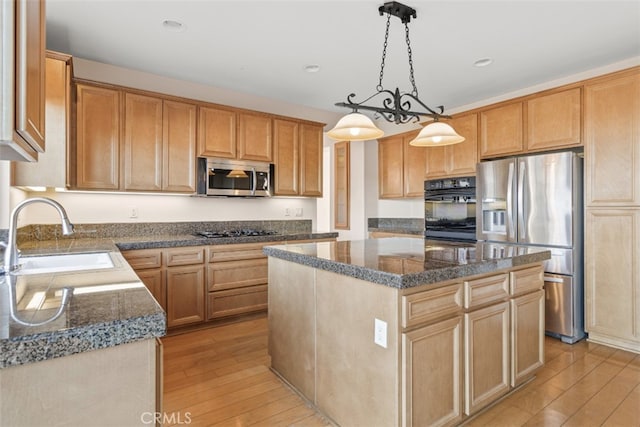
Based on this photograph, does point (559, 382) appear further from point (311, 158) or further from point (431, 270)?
point (311, 158)

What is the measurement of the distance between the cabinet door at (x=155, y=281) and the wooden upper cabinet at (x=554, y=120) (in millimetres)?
3828

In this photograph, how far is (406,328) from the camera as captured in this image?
1552mm

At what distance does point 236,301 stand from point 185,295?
53cm

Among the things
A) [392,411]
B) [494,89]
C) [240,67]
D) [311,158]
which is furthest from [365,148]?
[392,411]

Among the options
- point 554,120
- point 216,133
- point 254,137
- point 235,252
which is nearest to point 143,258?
point 235,252

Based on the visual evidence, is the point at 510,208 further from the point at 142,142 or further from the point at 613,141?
the point at 142,142

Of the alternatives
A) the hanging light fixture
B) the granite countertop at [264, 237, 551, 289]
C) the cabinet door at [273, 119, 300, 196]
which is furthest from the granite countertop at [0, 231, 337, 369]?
the cabinet door at [273, 119, 300, 196]

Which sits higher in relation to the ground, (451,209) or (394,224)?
(451,209)

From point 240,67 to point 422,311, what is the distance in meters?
2.96

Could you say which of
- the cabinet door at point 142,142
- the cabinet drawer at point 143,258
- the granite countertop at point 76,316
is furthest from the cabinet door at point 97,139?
the granite countertop at point 76,316

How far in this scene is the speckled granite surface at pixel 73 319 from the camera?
756 millimetres

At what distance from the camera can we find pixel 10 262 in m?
1.56

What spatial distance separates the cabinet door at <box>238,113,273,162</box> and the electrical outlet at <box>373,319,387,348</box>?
9.32 ft

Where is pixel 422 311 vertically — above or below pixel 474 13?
below
